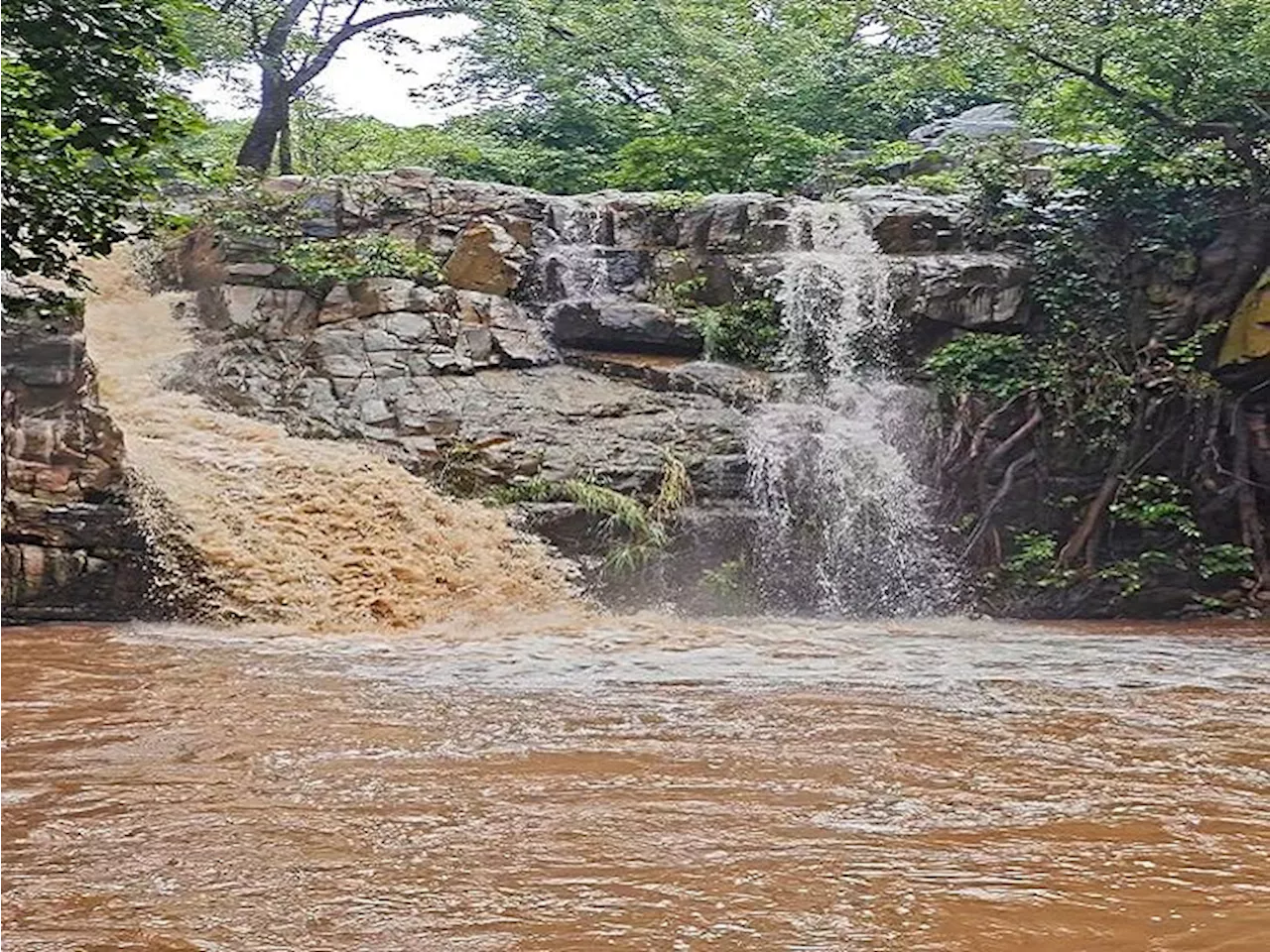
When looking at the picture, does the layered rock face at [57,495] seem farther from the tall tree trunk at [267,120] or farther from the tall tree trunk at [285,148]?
the tall tree trunk at [285,148]

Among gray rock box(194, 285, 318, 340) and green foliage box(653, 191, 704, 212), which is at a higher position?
green foliage box(653, 191, 704, 212)

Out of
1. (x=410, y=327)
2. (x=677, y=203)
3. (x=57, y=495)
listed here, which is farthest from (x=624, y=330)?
(x=57, y=495)

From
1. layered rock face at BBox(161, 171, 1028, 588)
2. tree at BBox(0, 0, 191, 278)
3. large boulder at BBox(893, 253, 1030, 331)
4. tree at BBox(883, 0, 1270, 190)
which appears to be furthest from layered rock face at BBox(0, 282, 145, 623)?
tree at BBox(883, 0, 1270, 190)

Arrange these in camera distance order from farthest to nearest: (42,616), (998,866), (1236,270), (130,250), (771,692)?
(130,250)
(1236,270)
(42,616)
(771,692)
(998,866)

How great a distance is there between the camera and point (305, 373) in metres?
12.2

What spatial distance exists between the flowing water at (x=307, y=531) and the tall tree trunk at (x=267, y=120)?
6.72 metres

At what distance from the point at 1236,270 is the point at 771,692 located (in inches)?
331

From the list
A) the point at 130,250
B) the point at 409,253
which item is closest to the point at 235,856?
the point at 409,253

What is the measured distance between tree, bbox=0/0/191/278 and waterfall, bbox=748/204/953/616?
22.9 feet

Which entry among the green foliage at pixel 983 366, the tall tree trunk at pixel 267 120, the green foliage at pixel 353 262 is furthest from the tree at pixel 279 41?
the green foliage at pixel 983 366

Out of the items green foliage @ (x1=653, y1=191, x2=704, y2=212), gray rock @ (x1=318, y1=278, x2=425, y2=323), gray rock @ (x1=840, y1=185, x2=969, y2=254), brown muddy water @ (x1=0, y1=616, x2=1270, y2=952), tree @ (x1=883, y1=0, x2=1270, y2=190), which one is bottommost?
brown muddy water @ (x1=0, y1=616, x2=1270, y2=952)

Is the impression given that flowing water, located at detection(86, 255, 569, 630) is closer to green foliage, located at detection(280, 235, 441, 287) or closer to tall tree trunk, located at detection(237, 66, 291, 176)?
green foliage, located at detection(280, 235, 441, 287)

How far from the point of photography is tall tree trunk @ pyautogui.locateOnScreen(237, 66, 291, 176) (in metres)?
17.6

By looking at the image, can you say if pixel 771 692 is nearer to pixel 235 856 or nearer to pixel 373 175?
pixel 235 856
